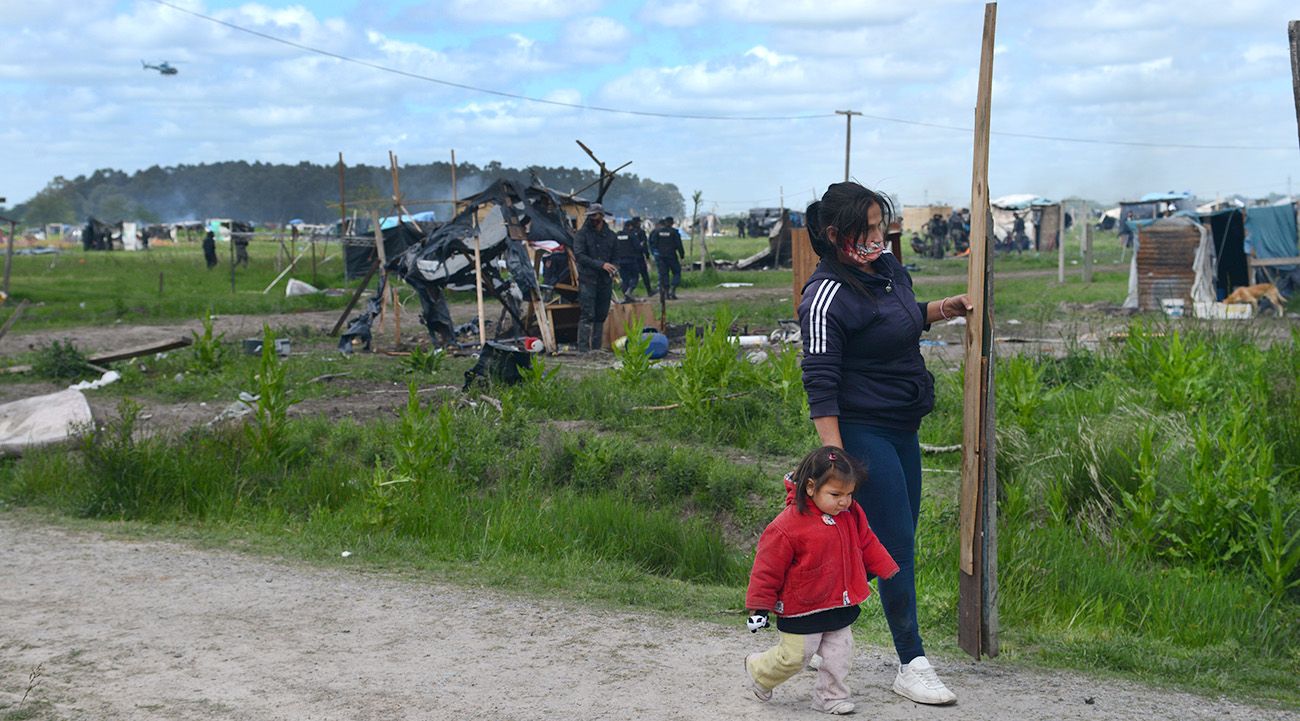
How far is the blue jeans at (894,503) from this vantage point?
435 cm

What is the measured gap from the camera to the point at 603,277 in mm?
16391

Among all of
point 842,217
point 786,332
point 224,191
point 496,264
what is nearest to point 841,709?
point 842,217

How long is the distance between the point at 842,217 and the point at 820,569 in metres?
1.15

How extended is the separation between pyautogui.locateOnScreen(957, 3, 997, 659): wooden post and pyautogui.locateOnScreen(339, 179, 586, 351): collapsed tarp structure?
11192mm

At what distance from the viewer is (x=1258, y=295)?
19.1 meters

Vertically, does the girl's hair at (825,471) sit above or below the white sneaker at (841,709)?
above

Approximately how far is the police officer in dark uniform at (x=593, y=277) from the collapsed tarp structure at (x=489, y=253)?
0.40 meters

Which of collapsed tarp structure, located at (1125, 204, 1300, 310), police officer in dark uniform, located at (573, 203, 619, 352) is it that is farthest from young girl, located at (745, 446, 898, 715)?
collapsed tarp structure, located at (1125, 204, 1300, 310)

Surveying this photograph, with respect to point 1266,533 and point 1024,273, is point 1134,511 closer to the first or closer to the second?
point 1266,533

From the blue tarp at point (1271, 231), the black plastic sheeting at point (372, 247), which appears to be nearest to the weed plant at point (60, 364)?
the black plastic sheeting at point (372, 247)

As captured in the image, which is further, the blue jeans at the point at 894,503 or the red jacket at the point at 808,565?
the blue jeans at the point at 894,503

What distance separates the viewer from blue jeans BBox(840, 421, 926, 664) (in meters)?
4.35

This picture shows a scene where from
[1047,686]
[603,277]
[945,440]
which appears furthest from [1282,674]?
[603,277]

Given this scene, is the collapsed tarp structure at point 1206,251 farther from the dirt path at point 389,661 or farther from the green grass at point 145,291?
the dirt path at point 389,661
